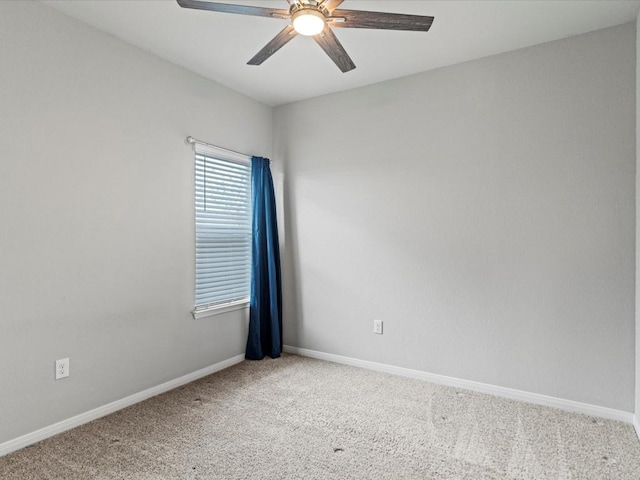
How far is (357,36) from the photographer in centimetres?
268

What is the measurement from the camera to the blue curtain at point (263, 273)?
3.74 meters

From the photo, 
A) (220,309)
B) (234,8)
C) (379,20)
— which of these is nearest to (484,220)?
(379,20)

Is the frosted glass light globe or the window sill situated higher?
the frosted glass light globe

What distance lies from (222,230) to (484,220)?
7.38ft

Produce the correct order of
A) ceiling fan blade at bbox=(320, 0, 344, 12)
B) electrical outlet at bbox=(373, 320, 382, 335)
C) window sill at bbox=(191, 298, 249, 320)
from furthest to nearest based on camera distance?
electrical outlet at bbox=(373, 320, 382, 335)
window sill at bbox=(191, 298, 249, 320)
ceiling fan blade at bbox=(320, 0, 344, 12)

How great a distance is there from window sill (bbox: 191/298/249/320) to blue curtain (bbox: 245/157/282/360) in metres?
0.09

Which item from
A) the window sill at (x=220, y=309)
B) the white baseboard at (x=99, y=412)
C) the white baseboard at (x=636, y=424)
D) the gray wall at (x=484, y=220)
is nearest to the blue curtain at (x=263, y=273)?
the window sill at (x=220, y=309)

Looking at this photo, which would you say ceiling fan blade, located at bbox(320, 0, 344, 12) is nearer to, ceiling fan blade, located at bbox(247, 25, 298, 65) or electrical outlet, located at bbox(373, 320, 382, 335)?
ceiling fan blade, located at bbox(247, 25, 298, 65)

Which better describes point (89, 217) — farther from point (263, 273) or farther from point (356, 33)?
point (356, 33)

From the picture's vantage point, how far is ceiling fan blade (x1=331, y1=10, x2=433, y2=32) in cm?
182

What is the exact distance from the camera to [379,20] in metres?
1.88

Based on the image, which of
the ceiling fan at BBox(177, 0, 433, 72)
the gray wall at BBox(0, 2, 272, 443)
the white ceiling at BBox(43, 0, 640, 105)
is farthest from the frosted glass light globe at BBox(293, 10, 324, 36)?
the gray wall at BBox(0, 2, 272, 443)

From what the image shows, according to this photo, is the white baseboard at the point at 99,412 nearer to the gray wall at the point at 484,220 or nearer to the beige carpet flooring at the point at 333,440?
the beige carpet flooring at the point at 333,440

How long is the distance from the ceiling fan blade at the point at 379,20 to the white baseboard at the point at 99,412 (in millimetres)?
2753
